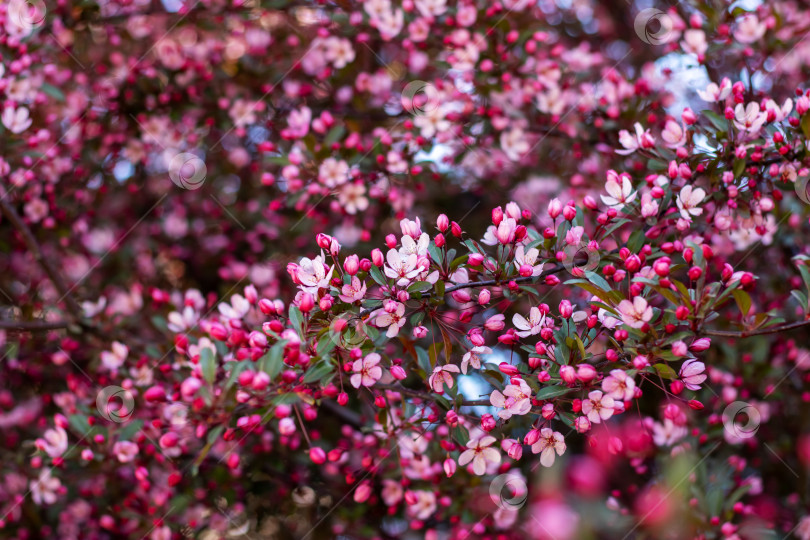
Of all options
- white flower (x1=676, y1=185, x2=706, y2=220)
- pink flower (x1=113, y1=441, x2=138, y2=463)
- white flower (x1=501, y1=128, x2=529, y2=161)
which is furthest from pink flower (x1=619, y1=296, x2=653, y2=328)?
pink flower (x1=113, y1=441, x2=138, y2=463)

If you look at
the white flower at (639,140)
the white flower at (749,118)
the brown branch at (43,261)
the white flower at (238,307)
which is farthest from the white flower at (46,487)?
the white flower at (749,118)

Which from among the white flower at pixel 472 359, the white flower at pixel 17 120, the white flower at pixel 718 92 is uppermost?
the white flower at pixel 718 92

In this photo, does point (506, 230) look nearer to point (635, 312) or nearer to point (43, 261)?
point (635, 312)

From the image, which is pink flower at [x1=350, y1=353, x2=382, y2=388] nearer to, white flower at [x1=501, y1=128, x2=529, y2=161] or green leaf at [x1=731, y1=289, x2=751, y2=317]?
green leaf at [x1=731, y1=289, x2=751, y2=317]

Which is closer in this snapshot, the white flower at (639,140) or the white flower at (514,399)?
the white flower at (514,399)

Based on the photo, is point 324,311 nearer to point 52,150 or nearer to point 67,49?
point 52,150

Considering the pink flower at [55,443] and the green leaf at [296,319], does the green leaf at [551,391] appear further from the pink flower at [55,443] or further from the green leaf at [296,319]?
the pink flower at [55,443]
